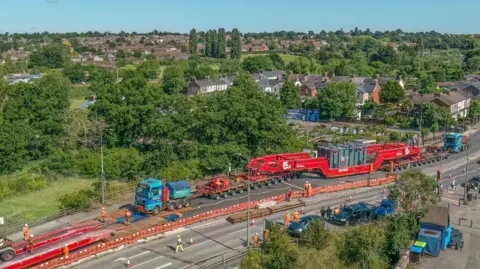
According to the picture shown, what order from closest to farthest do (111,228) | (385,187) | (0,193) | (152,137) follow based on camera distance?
(111,228) → (0,193) → (385,187) → (152,137)

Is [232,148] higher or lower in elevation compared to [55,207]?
higher

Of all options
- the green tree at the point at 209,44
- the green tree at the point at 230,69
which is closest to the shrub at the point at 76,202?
the green tree at the point at 230,69

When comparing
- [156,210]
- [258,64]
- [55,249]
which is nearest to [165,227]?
[156,210]

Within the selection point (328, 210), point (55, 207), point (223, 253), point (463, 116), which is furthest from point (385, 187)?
point (463, 116)

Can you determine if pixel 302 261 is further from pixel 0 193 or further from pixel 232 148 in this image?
pixel 0 193

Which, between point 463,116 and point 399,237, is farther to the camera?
point 463,116

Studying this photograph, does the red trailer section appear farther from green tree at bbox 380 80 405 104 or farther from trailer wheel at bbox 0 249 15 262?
green tree at bbox 380 80 405 104
